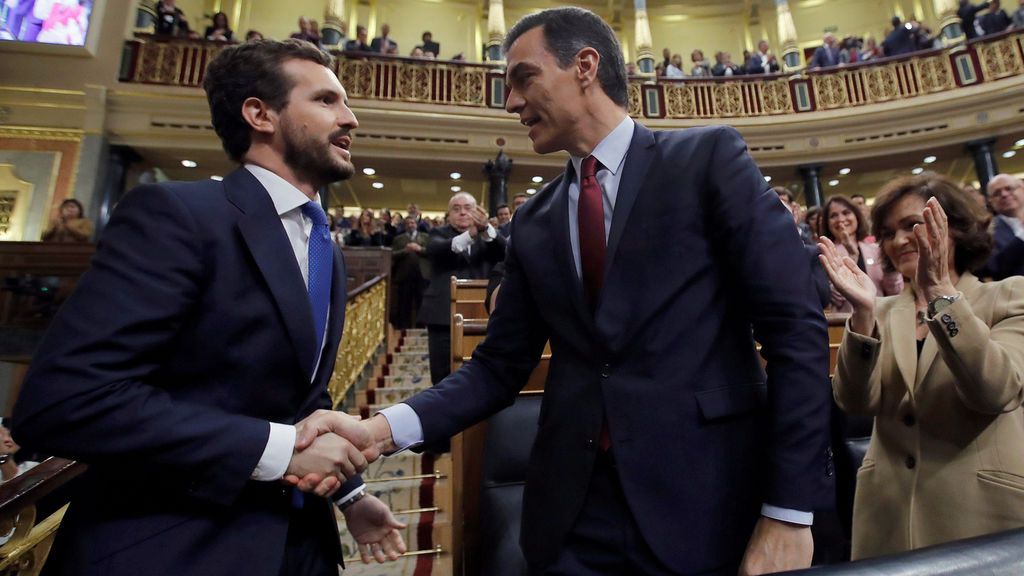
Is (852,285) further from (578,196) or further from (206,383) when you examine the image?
(206,383)

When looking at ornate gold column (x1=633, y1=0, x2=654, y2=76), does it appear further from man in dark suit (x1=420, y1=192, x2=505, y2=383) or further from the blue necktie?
the blue necktie

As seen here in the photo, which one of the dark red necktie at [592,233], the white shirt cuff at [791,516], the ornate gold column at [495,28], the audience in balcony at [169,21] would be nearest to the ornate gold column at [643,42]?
the ornate gold column at [495,28]

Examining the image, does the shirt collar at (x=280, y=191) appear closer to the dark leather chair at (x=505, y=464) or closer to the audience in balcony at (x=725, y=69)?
the dark leather chair at (x=505, y=464)

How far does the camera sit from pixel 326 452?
0.85m

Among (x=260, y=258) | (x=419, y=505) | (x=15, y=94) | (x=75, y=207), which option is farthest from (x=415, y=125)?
(x=260, y=258)

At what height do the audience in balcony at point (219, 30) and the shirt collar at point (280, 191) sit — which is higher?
the audience in balcony at point (219, 30)

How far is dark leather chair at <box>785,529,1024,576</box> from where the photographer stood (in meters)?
0.41

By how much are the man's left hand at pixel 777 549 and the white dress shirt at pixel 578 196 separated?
501mm

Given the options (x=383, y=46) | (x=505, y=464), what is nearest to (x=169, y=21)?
(x=383, y=46)

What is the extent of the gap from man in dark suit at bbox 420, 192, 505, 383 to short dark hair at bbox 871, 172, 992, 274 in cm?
246

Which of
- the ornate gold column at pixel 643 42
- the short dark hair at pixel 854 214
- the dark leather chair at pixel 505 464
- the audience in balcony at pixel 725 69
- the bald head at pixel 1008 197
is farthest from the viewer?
the ornate gold column at pixel 643 42

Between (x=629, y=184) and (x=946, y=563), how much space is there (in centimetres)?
68

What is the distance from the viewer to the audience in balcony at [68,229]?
5195mm

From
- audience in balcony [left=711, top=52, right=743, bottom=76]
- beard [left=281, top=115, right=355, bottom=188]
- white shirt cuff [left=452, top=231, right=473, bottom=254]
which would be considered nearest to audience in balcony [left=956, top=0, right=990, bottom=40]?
audience in balcony [left=711, top=52, right=743, bottom=76]
